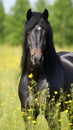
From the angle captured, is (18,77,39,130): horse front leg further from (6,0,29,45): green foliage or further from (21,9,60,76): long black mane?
(6,0,29,45): green foliage

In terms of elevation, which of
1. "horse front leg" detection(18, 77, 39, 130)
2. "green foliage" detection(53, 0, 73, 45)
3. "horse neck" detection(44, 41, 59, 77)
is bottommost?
"horse front leg" detection(18, 77, 39, 130)

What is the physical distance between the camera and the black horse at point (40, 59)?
668 cm

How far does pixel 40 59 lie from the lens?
6453 millimetres

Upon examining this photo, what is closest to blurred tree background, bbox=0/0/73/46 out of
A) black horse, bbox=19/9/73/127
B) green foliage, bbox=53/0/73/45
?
green foliage, bbox=53/0/73/45

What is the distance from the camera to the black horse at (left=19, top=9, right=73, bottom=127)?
6684mm

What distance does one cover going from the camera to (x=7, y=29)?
204 feet

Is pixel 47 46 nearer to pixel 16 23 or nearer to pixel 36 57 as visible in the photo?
pixel 36 57

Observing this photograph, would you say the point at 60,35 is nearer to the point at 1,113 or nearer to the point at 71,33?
the point at 71,33

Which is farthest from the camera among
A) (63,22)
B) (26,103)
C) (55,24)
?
(63,22)

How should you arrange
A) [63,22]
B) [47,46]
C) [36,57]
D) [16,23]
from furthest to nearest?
[16,23]
[63,22]
[47,46]
[36,57]

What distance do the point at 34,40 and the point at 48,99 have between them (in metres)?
0.90

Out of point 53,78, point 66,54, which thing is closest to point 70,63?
point 66,54

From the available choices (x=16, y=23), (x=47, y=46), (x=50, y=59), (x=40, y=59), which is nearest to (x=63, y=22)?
(x=16, y=23)

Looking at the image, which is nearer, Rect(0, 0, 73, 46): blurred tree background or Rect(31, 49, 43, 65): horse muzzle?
Rect(31, 49, 43, 65): horse muzzle
